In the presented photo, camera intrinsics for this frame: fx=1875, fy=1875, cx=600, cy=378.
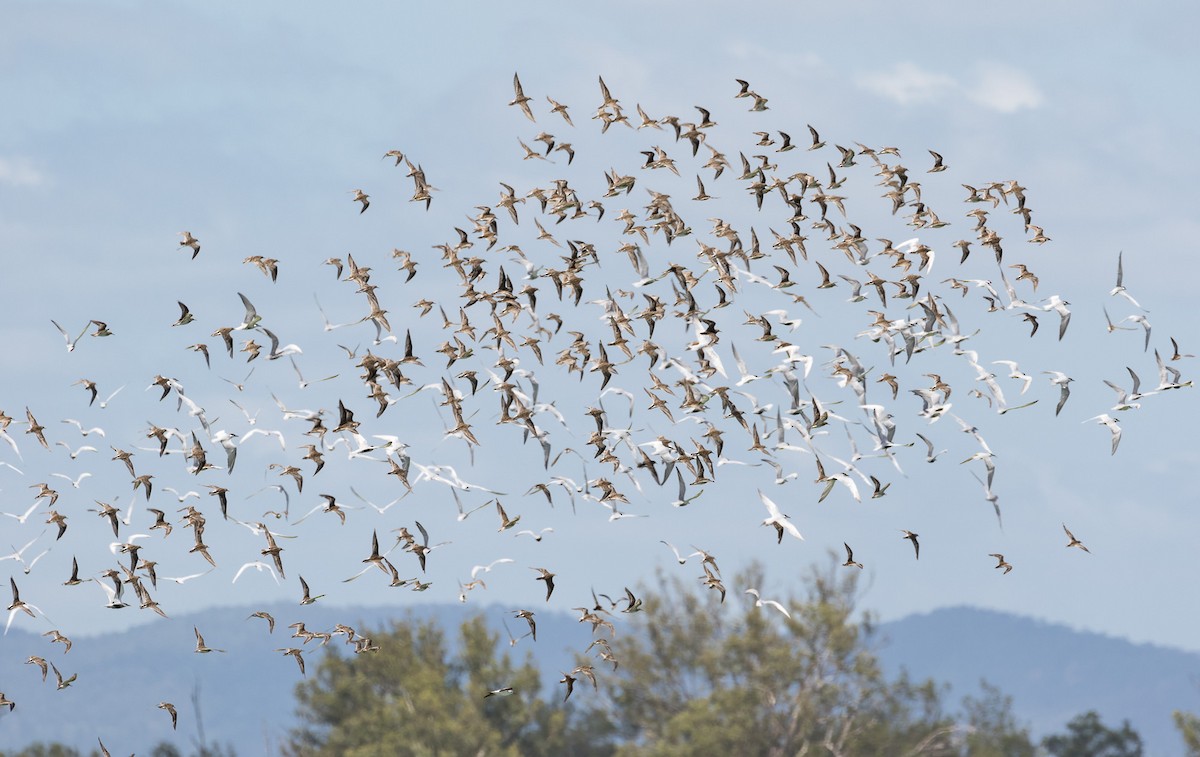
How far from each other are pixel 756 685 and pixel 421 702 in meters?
15.8

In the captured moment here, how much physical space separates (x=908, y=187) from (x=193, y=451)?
15.8 m

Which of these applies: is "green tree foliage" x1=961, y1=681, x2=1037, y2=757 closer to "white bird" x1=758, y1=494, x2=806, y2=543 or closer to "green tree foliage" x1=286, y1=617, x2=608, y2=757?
"green tree foliage" x1=286, y1=617, x2=608, y2=757

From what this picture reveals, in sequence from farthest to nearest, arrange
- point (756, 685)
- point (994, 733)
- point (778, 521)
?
point (994, 733), point (756, 685), point (778, 521)

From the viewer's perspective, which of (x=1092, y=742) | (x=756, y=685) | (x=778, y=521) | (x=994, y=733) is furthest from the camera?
(x=1092, y=742)

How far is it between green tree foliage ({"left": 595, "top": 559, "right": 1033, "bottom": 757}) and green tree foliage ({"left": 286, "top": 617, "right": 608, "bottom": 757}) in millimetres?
6733

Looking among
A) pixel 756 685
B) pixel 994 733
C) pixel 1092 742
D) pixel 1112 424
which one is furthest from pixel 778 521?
pixel 1092 742

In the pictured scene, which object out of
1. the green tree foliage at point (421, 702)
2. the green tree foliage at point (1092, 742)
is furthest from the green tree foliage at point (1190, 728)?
the green tree foliage at point (1092, 742)

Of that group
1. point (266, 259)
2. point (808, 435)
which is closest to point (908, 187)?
point (808, 435)

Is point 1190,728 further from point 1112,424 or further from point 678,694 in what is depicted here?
point 1112,424

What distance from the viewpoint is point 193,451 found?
35938 millimetres

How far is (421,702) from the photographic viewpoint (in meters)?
→ 79.5

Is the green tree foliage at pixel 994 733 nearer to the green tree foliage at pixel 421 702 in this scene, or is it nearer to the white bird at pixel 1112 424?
the green tree foliage at pixel 421 702

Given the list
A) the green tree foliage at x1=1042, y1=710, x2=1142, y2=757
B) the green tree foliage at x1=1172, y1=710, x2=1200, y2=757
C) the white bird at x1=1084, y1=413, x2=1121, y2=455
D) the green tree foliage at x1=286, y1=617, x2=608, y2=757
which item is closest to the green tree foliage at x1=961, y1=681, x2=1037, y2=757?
the green tree foliage at x1=1172, y1=710, x2=1200, y2=757

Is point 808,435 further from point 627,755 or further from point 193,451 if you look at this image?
point 627,755
